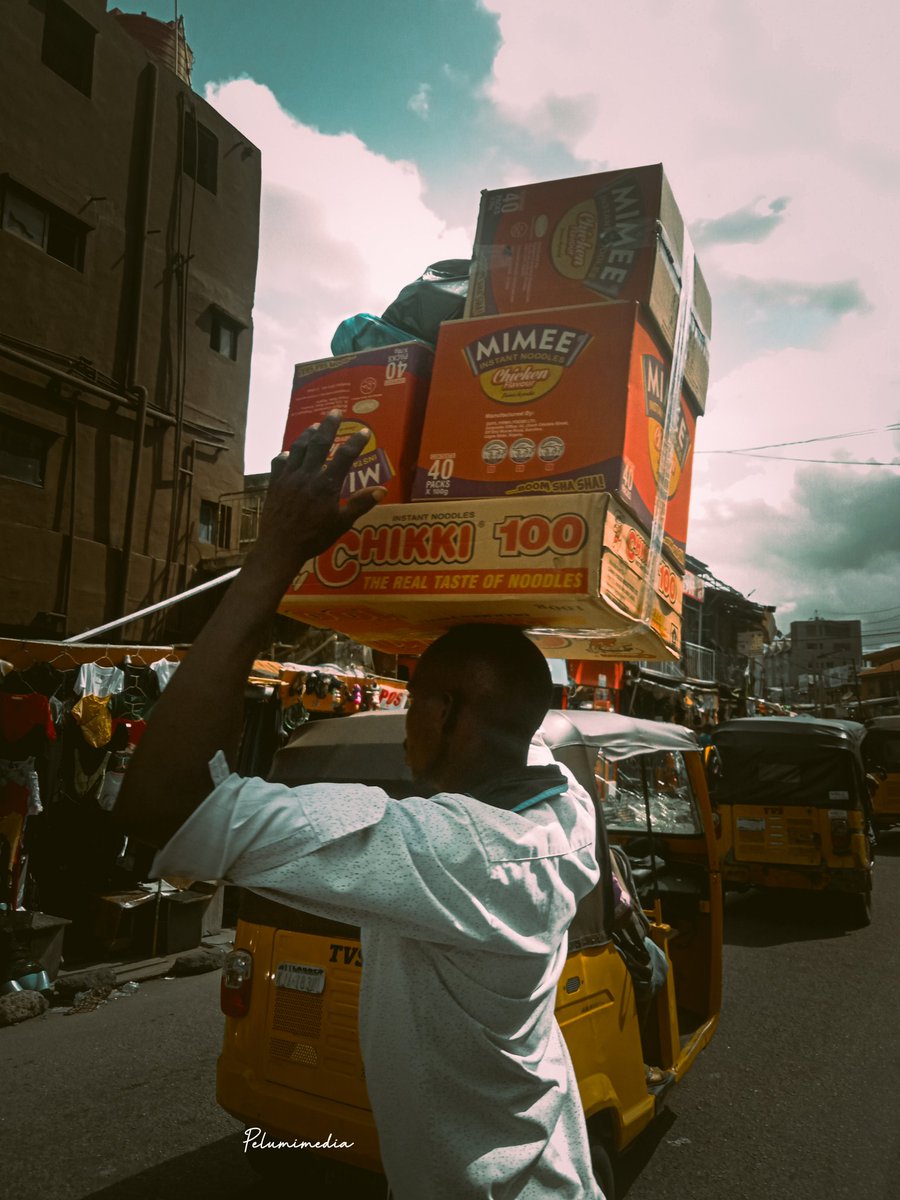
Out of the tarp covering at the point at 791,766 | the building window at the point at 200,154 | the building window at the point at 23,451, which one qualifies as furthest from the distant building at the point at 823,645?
the building window at the point at 23,451

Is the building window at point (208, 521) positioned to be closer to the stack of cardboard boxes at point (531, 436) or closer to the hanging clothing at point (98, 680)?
the hanging clothing at point (98, 680)

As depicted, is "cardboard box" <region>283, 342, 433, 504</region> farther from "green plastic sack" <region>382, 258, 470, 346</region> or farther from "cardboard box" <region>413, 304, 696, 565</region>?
"green plastic sack" <region>382, 258, 470, 346</region>

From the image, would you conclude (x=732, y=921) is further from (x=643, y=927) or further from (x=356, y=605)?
(x=356, y=605)

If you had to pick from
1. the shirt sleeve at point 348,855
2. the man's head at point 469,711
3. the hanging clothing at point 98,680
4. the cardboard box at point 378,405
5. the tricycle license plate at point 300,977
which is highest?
the cardboard box at point 378,405

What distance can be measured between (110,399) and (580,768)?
41.4 ft

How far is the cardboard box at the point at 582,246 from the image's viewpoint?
1986 mm

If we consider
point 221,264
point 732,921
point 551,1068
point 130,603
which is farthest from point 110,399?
point 551,1068

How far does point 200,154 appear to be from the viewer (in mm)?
15969

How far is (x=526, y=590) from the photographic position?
1672 mm

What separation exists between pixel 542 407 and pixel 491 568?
42 centimetres

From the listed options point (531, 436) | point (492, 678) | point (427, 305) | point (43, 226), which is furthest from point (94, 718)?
point (43, 226)

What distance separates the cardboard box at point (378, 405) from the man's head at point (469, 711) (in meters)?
0.61

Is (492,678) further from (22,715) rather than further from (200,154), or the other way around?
(200,154)

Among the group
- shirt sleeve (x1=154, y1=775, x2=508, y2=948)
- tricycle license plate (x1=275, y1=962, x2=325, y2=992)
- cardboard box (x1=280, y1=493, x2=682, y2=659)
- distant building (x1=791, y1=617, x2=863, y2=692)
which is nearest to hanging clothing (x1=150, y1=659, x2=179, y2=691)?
tricycle license plate (x1=275, y1=962, x2=325, y2=992)
